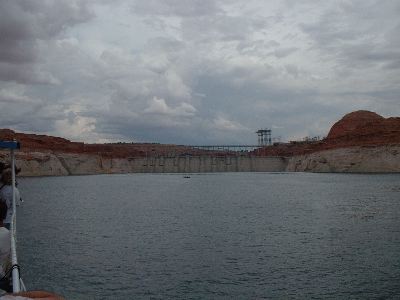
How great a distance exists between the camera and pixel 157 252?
987 inches

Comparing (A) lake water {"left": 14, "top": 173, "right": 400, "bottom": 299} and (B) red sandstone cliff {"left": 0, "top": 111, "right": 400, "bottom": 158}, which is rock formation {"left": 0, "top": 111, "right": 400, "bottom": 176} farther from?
(A) lake water {"left": 14, "top": 173, "right": 400, "bottom": 299}

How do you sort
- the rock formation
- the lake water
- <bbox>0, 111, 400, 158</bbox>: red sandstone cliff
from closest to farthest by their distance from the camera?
the lake water < the rock formation < <bbox>0, 111, 400, 158</bbox>: red sandstone cliff

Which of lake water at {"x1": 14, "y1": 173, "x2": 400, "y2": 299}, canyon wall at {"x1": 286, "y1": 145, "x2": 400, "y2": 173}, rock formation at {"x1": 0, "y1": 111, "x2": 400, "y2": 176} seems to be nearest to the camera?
lake water at {"x1": 14, "y1": 173, "x2": 400, "y2": 299}

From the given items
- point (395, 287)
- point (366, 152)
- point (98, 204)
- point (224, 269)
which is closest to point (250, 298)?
point (224, 269)

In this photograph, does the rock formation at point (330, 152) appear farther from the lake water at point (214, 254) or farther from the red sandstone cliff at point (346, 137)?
the lake water at point (214, 254)

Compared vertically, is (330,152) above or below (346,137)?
below

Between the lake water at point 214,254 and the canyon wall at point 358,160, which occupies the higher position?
the canyon wall at point 358,160

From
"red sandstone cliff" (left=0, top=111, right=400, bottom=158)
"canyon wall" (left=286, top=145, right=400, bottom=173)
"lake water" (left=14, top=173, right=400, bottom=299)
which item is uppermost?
"red sandstone cliff" (left=0, top=111, right=400, bottom=158)

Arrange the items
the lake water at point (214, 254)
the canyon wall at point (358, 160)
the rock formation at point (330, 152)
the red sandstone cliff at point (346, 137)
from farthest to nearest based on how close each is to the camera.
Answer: the red sandstone cliff at point (346, 137) < the rock formation at point (330, 152) < the canyon wall at point (358, 160) < the lake water at point (214, 254)

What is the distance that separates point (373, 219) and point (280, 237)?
11.9 metres

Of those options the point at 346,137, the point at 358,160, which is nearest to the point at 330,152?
the point at 346,137

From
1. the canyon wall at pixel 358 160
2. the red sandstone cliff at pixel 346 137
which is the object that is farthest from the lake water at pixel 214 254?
the red sandstone cliff at pixel 346 137

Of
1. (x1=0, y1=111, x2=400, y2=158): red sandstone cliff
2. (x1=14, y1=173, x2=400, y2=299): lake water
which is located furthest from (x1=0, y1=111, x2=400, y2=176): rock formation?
(x1=14, y1=173, x2=400, y2=299): lake water

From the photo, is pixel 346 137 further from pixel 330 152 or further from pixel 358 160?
pixel 358 160
